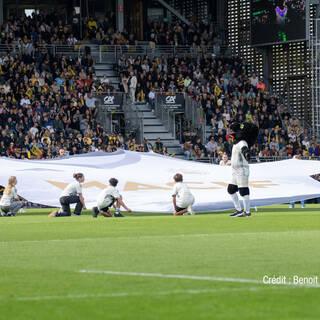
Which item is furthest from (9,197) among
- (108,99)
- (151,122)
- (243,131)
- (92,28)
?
(92,28)

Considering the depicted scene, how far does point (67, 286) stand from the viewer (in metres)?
7.64

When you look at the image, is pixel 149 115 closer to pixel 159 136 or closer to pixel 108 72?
pixel 159 136

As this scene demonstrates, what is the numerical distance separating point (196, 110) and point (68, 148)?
27.7 feet

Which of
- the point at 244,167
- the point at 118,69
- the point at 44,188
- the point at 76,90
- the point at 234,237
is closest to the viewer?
the point at 234,237

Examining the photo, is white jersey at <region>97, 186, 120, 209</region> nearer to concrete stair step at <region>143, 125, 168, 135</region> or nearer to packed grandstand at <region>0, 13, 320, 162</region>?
packed grandstand at <region>0, 13, 320, 162</region>

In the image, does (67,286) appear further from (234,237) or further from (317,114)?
(317,114)

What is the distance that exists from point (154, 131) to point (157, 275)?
34570mm

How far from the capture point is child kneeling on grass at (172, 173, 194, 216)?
75.5 feet

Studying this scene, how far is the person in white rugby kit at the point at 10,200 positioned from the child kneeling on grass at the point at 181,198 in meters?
4.25

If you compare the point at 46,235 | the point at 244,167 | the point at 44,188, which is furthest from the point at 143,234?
the point at 44,188

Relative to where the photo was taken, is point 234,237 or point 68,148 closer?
point 234,237

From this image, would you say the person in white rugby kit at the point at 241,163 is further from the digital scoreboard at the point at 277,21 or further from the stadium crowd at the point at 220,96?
the digital scoreboard at the point at 277,21

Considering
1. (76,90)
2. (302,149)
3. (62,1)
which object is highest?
(62,1)

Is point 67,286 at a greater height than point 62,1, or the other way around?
point 62,1
